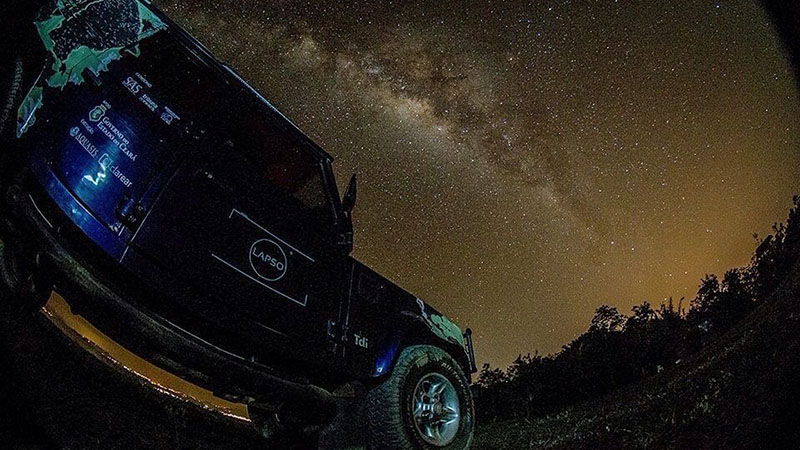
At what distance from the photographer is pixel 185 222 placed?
2.84 m

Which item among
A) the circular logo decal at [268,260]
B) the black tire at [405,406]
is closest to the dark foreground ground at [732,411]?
the black tire at [405,406]

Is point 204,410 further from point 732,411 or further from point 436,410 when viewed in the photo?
point 732,411

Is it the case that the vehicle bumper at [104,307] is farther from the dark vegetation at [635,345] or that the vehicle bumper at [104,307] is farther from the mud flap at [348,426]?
the dark vegetation at [635,345]

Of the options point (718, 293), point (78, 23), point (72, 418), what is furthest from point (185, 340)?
point (718, 293)

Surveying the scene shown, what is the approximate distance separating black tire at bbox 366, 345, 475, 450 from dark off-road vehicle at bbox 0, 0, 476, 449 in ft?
0.04

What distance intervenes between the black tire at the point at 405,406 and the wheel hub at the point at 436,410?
37 millimetres

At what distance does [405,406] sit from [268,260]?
1.71 meters

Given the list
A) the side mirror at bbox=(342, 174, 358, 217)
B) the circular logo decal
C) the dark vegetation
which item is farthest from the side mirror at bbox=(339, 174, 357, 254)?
the dark vegetation

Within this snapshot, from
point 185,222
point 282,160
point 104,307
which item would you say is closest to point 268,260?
point 185,222

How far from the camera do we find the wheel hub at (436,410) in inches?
160

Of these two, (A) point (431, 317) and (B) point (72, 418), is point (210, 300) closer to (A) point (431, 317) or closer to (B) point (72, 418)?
(B) point (72, 418)

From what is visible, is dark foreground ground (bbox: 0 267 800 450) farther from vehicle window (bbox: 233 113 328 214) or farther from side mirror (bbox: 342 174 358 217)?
side mirror (bbox: 342 174 358 217)

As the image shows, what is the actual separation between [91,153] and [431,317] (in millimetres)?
3335

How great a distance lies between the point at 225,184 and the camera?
3.10 meters
